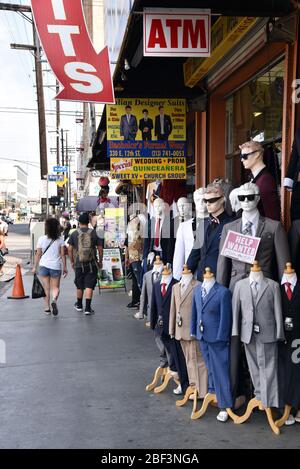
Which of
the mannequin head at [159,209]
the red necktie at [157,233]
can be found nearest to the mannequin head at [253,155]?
the mannequin head at [159,209]

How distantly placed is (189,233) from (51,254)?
153 inches

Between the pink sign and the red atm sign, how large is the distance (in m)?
2.10

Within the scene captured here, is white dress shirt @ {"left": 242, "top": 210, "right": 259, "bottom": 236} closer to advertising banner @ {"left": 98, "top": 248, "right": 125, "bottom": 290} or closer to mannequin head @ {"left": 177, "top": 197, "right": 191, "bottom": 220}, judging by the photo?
mannequin head @ {"left": 177, "top": 197, "right": 191, "bottom": 220}

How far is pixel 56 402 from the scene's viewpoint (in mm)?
4457

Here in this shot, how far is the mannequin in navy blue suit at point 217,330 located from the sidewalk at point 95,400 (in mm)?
298

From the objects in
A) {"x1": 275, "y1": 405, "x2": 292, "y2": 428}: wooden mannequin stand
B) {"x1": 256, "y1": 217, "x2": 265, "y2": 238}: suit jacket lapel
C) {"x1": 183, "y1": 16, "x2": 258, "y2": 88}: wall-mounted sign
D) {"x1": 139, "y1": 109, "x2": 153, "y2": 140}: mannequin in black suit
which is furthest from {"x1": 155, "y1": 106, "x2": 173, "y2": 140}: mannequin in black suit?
{"x1": 275, "y1": 405, "x2": 292, "y2": 428}: wooden mannequin stand

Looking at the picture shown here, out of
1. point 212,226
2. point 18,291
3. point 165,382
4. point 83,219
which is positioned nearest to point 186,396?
point 165,382

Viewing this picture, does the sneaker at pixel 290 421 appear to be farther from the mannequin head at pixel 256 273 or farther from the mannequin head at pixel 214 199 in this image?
the mannequin head at pixel 214 199

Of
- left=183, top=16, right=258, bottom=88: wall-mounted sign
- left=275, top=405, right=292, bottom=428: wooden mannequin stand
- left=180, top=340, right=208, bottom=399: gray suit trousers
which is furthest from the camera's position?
left=183, top=16, right=258, bottom=88: wall-mounted sign

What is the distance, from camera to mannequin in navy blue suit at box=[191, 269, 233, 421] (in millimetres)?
3887

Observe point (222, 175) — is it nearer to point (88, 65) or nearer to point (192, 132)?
point (192, 132)

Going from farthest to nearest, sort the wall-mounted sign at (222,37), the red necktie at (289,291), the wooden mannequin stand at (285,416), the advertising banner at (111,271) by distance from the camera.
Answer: the advertising banner at (111,271) < the wall-mounted sign at (222,37) < the wooden mannequin stand at (285,416) < the red necktie at (289,291)

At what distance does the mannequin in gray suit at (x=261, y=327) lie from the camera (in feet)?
12.2
